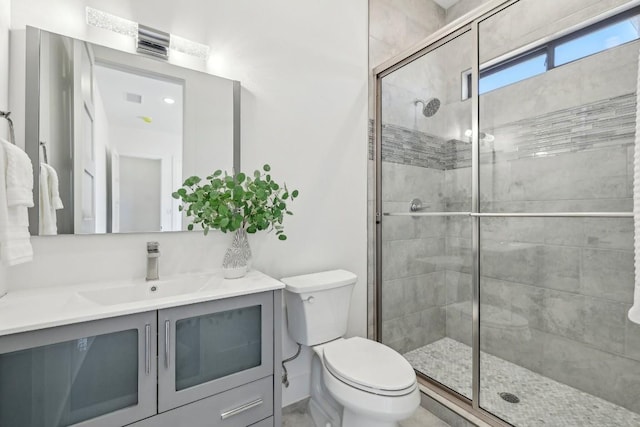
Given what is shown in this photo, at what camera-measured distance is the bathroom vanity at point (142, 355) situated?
81cm

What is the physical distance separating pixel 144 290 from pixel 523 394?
2.07 metres

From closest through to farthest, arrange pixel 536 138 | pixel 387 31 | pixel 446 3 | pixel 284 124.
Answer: pixel 284 124, pixel 536 138, pixel 387 31, pixel 446 3

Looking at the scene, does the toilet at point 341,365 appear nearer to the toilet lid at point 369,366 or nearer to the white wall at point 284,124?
the toilet lid at point 369,366

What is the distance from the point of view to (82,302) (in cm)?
105

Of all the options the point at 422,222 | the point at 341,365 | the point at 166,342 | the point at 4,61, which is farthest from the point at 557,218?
the point at 4,61

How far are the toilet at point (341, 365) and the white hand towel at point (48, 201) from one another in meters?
0.99

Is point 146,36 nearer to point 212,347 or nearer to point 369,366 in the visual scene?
point 212,347

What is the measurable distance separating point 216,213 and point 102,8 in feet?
3.16

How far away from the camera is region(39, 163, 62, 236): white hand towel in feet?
3.69

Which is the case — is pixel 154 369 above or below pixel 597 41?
below

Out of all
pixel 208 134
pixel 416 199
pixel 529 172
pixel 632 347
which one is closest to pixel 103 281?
pixel 208 134

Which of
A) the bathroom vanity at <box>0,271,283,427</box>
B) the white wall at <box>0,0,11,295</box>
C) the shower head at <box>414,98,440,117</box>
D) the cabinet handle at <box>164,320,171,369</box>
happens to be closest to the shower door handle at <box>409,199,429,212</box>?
the shower head at <box>414,98,440,117</box>

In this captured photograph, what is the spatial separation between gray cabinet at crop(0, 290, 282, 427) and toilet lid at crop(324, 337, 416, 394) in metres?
0.29

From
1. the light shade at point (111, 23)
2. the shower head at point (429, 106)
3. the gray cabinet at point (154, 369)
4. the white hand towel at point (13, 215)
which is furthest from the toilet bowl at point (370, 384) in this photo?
the light shade at point (111, 23)
